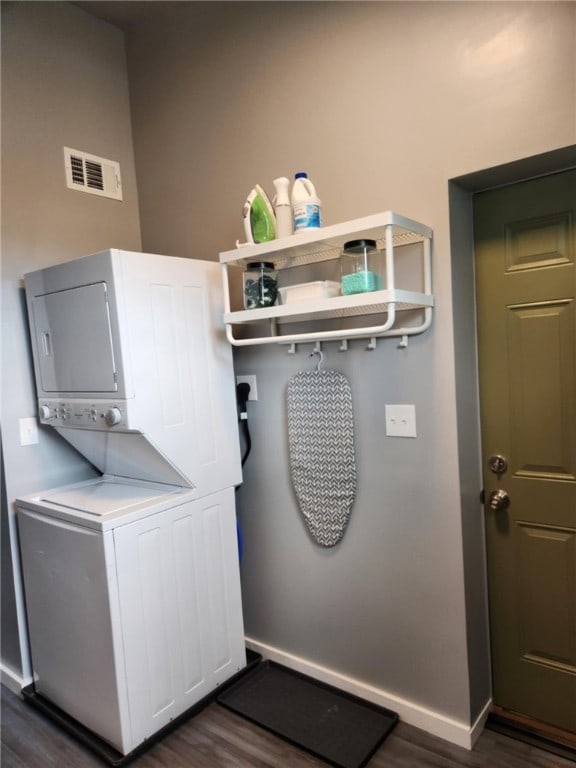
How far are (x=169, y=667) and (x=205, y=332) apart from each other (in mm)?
1272

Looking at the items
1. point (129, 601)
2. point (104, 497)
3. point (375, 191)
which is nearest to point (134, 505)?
point (104, 497)

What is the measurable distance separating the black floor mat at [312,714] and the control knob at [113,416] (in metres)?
1.23

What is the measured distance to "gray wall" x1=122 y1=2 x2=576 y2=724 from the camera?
155 centimetres

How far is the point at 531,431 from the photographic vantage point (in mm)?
1765

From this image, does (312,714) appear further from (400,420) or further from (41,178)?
(41,178)

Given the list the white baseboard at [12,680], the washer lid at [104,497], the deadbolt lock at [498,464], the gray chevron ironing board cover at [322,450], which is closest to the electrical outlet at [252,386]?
the gray chevron ironing board cover at [322,450]

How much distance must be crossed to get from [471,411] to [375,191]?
0.85 m

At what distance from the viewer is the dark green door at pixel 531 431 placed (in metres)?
1.67

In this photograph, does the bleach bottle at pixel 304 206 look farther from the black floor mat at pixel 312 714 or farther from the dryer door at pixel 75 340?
the black floor mat at pixel 312 714

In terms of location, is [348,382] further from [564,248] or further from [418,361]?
[564,248]

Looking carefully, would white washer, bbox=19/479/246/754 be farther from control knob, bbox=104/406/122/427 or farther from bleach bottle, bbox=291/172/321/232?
bleach bottle, bbox=291/172/321/232

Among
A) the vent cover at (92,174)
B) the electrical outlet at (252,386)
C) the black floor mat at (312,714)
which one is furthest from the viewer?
the vent cover at (92,174)

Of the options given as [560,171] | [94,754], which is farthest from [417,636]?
[560,171]

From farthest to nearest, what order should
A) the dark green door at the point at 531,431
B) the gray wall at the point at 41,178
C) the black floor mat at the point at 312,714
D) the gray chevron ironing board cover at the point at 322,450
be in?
the gray wall at the point at 41,178 < the gray chevron ironing board cover at the point at 322,450 < the black floor mat at the point at 312,714 < the dark green door at the point at 531,431
